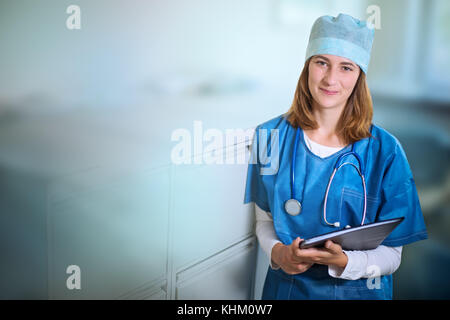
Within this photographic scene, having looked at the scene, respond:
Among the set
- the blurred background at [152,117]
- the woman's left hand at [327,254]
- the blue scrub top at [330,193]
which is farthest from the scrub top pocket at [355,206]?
the blurred background at [152,117]

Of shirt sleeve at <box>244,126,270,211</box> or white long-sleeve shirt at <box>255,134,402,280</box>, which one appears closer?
white long-sleeve shirt at <box>255,134,402,280</box>

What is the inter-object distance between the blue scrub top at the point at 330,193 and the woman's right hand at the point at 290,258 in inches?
1.6

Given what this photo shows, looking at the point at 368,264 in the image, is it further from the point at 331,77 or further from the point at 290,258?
the point at 331,77

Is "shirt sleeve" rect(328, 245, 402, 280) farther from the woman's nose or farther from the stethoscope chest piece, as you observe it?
the woman's nose

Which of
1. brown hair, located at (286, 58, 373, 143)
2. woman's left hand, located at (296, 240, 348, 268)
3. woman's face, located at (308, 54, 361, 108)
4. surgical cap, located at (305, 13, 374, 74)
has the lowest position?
woman's left hand, located at (296, 240, 348, 268)

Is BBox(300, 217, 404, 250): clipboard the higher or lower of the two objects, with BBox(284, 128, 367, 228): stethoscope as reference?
lower

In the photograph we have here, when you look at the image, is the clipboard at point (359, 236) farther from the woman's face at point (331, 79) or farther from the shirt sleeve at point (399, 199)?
the woman's face at point (331, 79)

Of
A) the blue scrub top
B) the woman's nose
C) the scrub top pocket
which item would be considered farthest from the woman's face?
the scrub top pocket

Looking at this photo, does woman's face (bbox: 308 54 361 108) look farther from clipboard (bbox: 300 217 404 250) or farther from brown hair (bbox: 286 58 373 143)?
clipboard (bbox: 300 217 404 250)

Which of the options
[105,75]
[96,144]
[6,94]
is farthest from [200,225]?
[6,94]

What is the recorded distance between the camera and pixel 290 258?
1144mm

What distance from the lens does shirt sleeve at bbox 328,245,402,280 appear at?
113cm

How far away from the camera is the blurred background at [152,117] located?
40.7 inches

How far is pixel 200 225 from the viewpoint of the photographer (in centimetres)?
124
